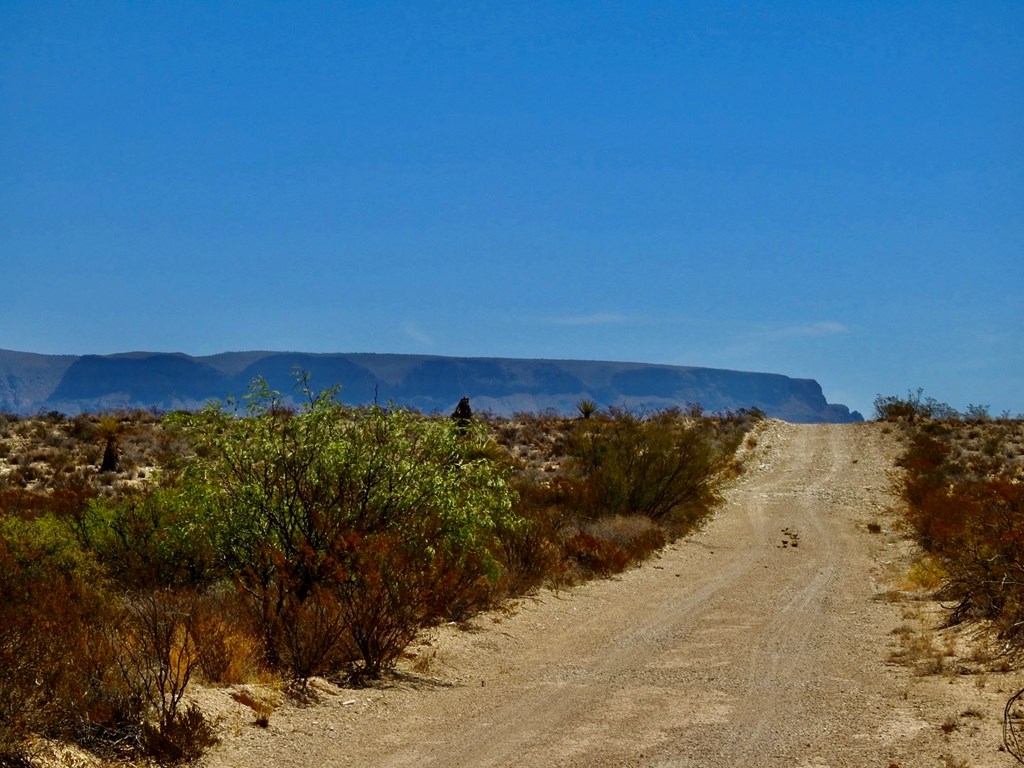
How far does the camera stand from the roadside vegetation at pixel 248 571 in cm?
783

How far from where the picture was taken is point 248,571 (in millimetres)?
11164

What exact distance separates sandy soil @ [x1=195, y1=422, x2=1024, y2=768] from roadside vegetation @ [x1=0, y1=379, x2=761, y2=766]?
0.55m

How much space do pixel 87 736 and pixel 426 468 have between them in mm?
5699

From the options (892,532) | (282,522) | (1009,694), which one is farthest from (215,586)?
(892,532)

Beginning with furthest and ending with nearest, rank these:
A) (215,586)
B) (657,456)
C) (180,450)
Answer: (180,450) < (657,456) < (215,586)

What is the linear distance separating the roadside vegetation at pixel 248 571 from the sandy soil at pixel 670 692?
1.82 ft

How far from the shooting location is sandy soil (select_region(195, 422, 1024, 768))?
335 inches

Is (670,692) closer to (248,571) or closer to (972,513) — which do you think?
(248,571)

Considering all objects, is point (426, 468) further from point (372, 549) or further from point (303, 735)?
point (303, 735)

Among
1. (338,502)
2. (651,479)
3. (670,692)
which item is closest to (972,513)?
(651,479)

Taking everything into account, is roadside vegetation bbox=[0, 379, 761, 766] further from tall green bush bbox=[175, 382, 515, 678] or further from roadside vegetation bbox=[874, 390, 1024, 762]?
roadside vegetation bbox=[874, 390, 1024, 762]

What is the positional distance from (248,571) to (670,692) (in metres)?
4.71

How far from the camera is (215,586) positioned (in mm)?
13328

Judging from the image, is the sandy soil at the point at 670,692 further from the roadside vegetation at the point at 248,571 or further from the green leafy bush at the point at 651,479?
the green leafy bush at the point at 651,479
